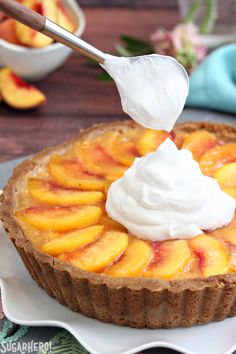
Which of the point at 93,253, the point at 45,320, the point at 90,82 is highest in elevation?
the point at 93,253

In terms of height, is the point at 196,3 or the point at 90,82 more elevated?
the point at 196,3

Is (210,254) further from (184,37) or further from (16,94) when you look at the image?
(184,37)

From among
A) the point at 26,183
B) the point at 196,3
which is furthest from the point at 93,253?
the point at 196,3

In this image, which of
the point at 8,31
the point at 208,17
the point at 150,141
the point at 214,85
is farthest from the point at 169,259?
the point at 208,17

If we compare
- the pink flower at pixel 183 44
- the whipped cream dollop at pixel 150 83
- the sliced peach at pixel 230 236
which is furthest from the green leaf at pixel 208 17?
the sliced peach at pixel 230 236

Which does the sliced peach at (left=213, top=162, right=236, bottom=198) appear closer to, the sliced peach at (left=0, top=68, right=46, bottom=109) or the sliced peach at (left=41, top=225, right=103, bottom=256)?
the sliced peach at (left=41, top=225, right=103, bottom=256)

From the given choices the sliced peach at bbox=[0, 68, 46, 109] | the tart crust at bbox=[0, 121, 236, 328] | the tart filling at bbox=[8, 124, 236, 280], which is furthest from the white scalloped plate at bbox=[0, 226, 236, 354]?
the sliced peach at bbox=[0, 68, 46, 109]

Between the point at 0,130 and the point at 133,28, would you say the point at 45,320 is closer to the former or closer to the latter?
the point at 0,130
